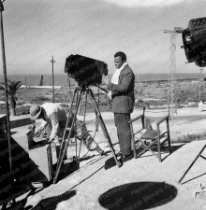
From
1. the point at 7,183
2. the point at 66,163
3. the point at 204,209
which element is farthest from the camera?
the point at 66,163

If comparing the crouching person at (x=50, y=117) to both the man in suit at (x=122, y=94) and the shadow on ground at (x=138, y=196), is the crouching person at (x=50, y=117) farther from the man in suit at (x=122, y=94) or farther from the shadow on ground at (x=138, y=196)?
the shadow on ground at (x=138, y=196)

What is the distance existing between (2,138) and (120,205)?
7.83 ft

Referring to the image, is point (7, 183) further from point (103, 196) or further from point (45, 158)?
point (103, 196)

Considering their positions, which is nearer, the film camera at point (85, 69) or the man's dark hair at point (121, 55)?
the film camera at point (85, 69)

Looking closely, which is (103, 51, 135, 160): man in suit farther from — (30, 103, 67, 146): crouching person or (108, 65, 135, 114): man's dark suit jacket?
(30, 103, 67, 146): crouching person

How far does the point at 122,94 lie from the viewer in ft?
19.5

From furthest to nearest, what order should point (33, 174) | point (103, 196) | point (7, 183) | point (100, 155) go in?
point (100, 155), point (33, 174), point (7, 183), point (103, 196)

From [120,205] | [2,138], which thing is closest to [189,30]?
[120,205]

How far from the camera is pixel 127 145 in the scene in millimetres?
6109

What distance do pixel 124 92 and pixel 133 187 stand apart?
1824 mm

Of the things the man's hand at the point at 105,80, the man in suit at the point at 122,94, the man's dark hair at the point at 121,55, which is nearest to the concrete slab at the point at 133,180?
the man in suit at the point at 122,94

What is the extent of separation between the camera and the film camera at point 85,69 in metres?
5.34

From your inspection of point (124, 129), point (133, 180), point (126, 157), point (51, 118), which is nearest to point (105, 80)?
point (124, 129)

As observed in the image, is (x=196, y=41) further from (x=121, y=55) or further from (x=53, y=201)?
(x=53, y=201)
